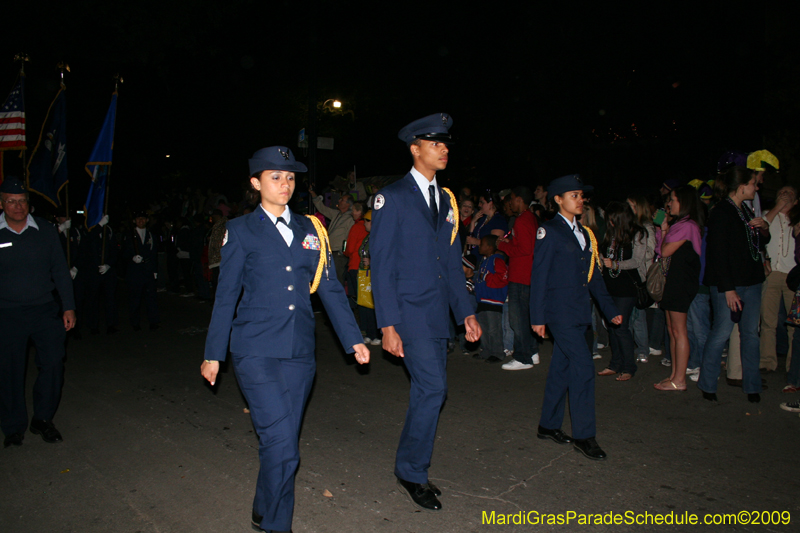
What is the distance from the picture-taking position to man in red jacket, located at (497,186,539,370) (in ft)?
23.6

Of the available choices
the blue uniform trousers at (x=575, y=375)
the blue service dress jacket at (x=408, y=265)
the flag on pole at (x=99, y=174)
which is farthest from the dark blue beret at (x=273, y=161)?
the flag on pole at (x=99, y=174)

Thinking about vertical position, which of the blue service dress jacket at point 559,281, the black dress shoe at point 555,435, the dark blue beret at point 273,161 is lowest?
the black dress shoe at point 555,435

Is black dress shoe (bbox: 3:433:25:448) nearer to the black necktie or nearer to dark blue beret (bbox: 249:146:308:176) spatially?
dark blue beret (bbox: 249:146:308:176)

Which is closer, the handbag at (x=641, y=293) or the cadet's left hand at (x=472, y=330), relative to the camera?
the cadet's left hand at (x=472, y=330)

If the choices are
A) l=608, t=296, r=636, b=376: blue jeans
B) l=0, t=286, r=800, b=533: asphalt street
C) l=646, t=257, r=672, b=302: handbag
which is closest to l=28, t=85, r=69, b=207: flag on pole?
l=0, t=286, r=800, b=533: asphalt street

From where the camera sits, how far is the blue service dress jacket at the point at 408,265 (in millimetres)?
3742

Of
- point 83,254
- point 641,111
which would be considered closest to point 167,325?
point 83,254

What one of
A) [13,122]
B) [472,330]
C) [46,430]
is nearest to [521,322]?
[472,330]

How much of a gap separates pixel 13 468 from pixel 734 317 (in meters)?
6.17

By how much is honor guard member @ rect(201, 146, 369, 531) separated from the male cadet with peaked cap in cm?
40

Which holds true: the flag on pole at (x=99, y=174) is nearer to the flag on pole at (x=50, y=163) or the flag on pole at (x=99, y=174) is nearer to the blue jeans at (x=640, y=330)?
the flag on pole at (x=50, y=163)

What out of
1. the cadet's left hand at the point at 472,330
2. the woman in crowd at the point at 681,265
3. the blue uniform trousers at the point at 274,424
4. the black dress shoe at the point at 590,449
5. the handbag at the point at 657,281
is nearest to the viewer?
the blue uniform trousers at the point at 274,424

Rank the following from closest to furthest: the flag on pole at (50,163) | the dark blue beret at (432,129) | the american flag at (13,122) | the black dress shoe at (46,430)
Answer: the dark blue beret at (432,129) → the black dress shoe at (46,430) → the flag on pole at (50,163) → the american flag at (13,122)

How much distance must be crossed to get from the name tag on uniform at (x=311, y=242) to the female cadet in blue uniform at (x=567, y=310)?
1.93 m
